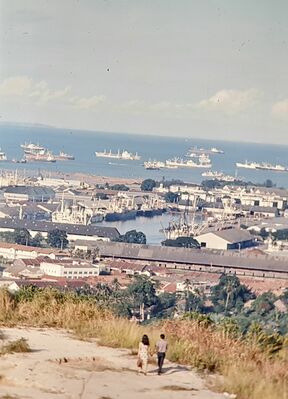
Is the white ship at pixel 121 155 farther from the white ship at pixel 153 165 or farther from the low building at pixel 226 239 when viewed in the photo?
the low building at pixel 226 239

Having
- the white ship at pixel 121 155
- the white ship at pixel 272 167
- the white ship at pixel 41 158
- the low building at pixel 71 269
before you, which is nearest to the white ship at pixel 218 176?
the white ship at pixel 272 167

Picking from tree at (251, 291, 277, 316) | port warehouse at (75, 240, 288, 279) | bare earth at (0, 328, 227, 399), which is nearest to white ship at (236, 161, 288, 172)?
port warehouse at (75, 240, 288, 279)

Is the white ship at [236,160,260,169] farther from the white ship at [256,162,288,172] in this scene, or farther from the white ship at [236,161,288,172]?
the white ship at [256,162,288,172]

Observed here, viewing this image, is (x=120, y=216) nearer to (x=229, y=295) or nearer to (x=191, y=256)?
(x=191, y=256)

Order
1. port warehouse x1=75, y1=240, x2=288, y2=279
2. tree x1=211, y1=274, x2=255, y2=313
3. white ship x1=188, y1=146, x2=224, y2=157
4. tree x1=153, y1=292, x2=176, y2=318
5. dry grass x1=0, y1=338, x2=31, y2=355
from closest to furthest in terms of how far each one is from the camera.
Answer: dry grass x1=0, y1=338, x2=31, y2=355, tree x1=153, y1=292, x2=176, y2=318, tree x1=211, y1=274, x2=255, y2=313, port warehouse x1=75, y1=240, x2=288, y2=279, white ship x1=188, y1=146, x2=224, y2=157

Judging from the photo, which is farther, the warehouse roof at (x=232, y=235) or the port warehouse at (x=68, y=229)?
the warehouse roof at (x=232, y=235)

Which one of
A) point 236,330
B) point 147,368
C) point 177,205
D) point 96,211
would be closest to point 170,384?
point 147,368

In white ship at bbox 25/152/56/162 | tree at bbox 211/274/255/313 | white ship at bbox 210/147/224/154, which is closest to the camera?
tree at bbox 211/274/255/313
